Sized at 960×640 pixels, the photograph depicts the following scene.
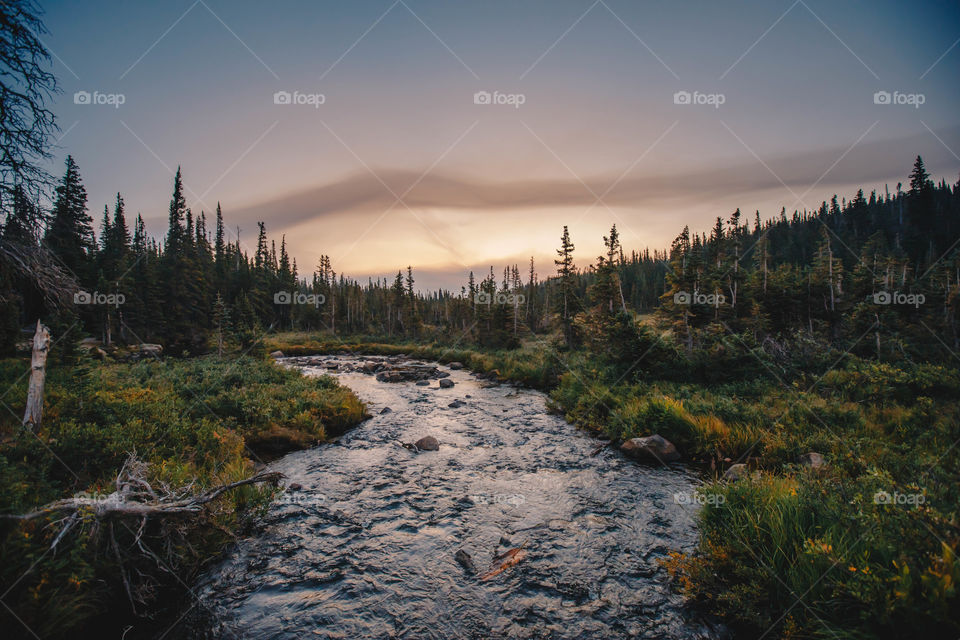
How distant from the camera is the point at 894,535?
405 cm

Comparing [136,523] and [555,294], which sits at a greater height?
[555,294]

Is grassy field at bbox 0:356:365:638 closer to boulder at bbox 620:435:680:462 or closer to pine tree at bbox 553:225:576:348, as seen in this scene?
boulder at bbox 620:435:680:462

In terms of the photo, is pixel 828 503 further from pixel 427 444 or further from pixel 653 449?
pixel 427 444

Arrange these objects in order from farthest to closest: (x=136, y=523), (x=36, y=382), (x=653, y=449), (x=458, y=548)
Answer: (x=653, y=449) → (x=36, y=382) → (x=458, y=548) → (x=136, y=523)

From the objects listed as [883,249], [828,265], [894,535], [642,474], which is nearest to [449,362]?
[642,474]

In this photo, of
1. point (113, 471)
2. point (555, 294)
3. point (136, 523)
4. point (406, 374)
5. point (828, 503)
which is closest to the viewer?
point (136, 523)

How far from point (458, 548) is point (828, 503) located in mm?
6230

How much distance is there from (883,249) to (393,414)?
81.4 m

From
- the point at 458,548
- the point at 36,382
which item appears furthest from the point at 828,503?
the point at 36,382

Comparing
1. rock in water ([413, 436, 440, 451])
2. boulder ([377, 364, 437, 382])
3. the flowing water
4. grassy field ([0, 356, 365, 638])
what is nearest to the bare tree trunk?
grassy field ([0, 356, 365, 638])

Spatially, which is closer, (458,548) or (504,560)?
(504,560)

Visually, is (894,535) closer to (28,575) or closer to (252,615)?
(252,615)

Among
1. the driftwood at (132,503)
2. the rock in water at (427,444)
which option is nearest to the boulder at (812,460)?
the rock in water at (427,444)

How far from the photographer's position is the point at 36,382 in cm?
748
